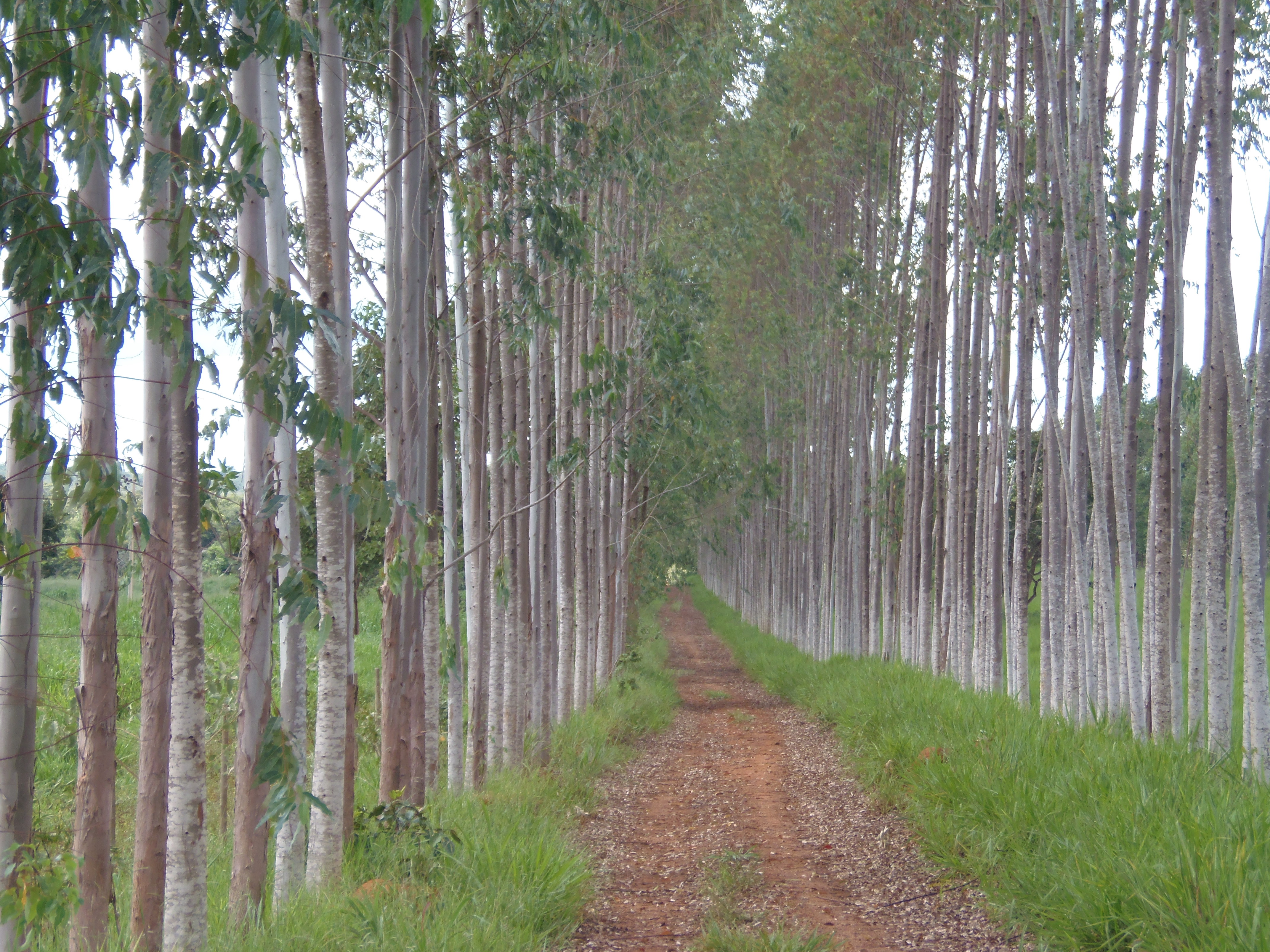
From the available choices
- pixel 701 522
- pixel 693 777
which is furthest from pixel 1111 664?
pixel 701 522

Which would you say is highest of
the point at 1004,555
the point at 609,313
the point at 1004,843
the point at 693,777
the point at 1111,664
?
the point at 609,313

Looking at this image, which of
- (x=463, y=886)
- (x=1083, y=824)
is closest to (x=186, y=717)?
(x=463, y=886)

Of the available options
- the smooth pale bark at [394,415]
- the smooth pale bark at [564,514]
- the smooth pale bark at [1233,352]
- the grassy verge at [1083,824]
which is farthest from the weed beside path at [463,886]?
the smooth pale bark at [1233,352]

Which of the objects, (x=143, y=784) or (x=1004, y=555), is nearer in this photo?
(x=143, y=784)

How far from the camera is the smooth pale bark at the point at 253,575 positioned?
393 cm

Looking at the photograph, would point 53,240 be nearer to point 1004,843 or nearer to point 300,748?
point 300,748

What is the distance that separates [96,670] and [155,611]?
0.97 feet

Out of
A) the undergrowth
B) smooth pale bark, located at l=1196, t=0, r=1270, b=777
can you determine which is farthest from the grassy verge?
the undergrowth

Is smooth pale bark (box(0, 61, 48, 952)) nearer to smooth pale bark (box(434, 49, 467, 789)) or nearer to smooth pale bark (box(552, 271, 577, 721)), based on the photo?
smooth pale bark (box(434, 49, 467, 789))

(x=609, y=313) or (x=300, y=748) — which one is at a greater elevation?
(x=609, y=313)

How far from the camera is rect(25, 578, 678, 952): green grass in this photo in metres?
4.02

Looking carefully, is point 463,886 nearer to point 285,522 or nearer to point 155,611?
point 285,522

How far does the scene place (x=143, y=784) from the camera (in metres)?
3.91

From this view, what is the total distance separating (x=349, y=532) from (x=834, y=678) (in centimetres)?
1052
